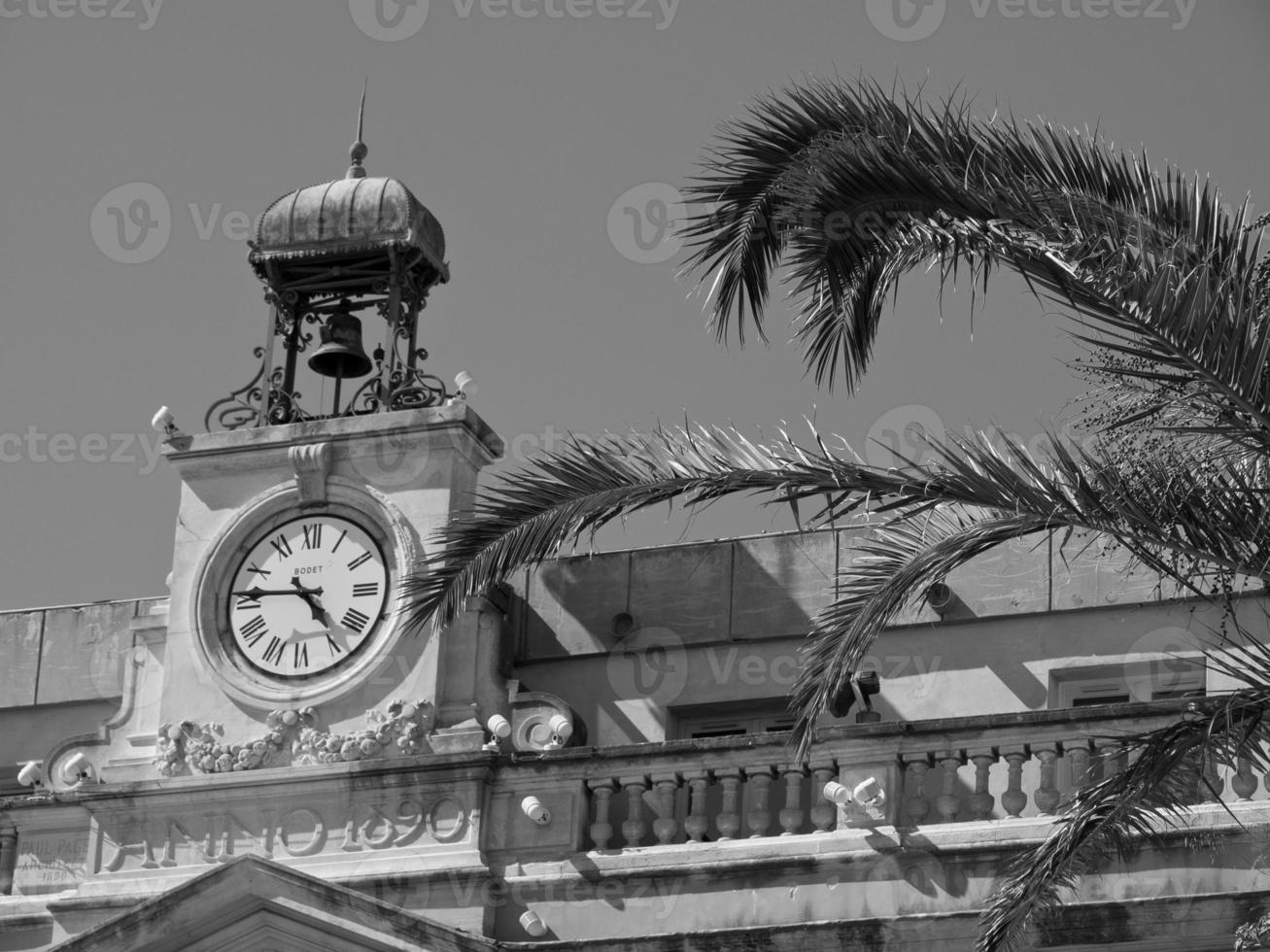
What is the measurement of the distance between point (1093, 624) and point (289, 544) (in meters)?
6.51

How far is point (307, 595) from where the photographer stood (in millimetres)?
24438

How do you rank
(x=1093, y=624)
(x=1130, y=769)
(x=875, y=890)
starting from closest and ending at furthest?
(x=1130, y=769)
(x=875, y=890)
(x=1093, y=624)

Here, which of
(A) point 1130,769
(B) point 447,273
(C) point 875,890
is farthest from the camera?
(B) point 447,273

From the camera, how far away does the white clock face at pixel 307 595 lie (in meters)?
24.2

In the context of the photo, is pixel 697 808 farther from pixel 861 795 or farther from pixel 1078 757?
pixel 1078 757

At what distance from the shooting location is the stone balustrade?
21484 millimetres

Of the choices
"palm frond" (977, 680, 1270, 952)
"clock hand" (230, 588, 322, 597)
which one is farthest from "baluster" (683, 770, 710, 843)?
"palm frond" (977, 680, 1270, 952)

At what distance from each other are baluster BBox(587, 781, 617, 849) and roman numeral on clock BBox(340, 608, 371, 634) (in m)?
2.48

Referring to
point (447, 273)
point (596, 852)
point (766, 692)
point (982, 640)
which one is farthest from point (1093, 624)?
point (447, 273)

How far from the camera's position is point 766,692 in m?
24.7

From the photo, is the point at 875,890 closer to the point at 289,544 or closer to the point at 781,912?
the point at 781,912

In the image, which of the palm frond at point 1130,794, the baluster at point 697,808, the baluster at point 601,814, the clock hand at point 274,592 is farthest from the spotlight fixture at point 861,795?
the palm frond at point 1130,794

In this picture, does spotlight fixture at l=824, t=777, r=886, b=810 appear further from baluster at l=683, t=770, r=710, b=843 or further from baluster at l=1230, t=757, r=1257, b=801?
baluster at l=1230, t=757, r=1257, b=801

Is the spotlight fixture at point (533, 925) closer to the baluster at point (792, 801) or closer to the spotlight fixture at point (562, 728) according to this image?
the spotlight fixture at point (562, 728)
